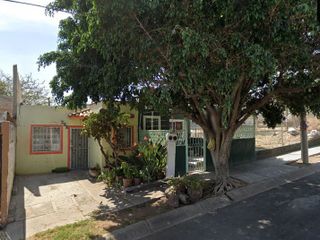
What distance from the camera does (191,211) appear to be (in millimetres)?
6785

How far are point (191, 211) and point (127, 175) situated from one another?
9.78 ft

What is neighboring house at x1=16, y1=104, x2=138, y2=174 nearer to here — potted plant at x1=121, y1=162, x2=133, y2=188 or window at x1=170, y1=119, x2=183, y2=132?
potted plant at x1=121, y1=162, x2=133, y2=188

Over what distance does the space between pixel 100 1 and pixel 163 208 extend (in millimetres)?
4835

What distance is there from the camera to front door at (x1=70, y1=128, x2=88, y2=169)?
42.9 ft

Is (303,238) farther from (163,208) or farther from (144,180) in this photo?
(144,180)

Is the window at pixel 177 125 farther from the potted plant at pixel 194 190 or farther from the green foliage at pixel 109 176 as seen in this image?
the potted plant at pixel 194 190

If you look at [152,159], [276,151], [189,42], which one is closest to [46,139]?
[152,159]

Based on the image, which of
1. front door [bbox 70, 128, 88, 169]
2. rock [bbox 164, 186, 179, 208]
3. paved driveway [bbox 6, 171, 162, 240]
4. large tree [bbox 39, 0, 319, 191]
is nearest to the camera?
large tree [bbox 39, 0, 319, 191]

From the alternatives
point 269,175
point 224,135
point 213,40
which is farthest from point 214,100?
point 269,175

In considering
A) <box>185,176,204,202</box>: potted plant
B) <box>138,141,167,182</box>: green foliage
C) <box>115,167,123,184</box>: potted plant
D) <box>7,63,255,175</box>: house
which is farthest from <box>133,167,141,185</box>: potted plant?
<box>185,176,204,202</box>: potted plant

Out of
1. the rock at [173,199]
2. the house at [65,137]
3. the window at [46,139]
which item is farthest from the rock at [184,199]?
the window at [46,139]

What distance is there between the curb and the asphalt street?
21cm

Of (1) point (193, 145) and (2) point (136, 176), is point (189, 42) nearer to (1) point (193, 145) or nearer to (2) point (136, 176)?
(2) point (136, 176)

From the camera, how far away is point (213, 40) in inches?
194
